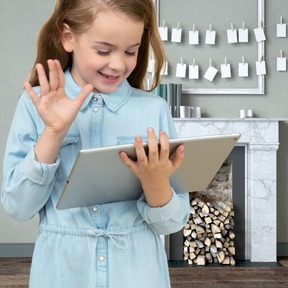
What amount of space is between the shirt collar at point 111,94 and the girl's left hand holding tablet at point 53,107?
0.13m

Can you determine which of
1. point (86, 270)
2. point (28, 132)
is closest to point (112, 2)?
point (28, 132)

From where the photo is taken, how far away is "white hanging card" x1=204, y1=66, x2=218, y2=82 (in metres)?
3.78

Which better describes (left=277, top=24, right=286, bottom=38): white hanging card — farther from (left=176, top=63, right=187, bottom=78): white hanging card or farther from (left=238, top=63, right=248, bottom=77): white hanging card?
(left=176, top=63, right=187, bottom=78): white hanging card

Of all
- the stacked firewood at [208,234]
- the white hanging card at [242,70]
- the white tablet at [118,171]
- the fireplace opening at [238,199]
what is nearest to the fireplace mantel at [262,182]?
the fireplace opening at [238,199]

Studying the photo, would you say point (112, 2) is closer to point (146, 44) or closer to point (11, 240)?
point (146, 44)

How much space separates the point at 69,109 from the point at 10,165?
0.60ft

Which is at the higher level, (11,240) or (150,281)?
(150,281)

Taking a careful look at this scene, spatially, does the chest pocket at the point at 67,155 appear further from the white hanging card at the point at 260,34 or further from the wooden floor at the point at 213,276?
the white hanging card at the point at 260,34

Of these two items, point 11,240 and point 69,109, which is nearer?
point 69,109

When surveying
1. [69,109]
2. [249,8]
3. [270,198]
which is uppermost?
[249,8]

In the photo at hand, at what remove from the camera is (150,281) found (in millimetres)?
991

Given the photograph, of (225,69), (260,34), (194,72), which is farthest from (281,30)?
(194,72)

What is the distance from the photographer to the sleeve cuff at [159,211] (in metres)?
0.94

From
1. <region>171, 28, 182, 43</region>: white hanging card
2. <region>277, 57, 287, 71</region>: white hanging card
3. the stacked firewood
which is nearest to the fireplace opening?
the stacked firewood
